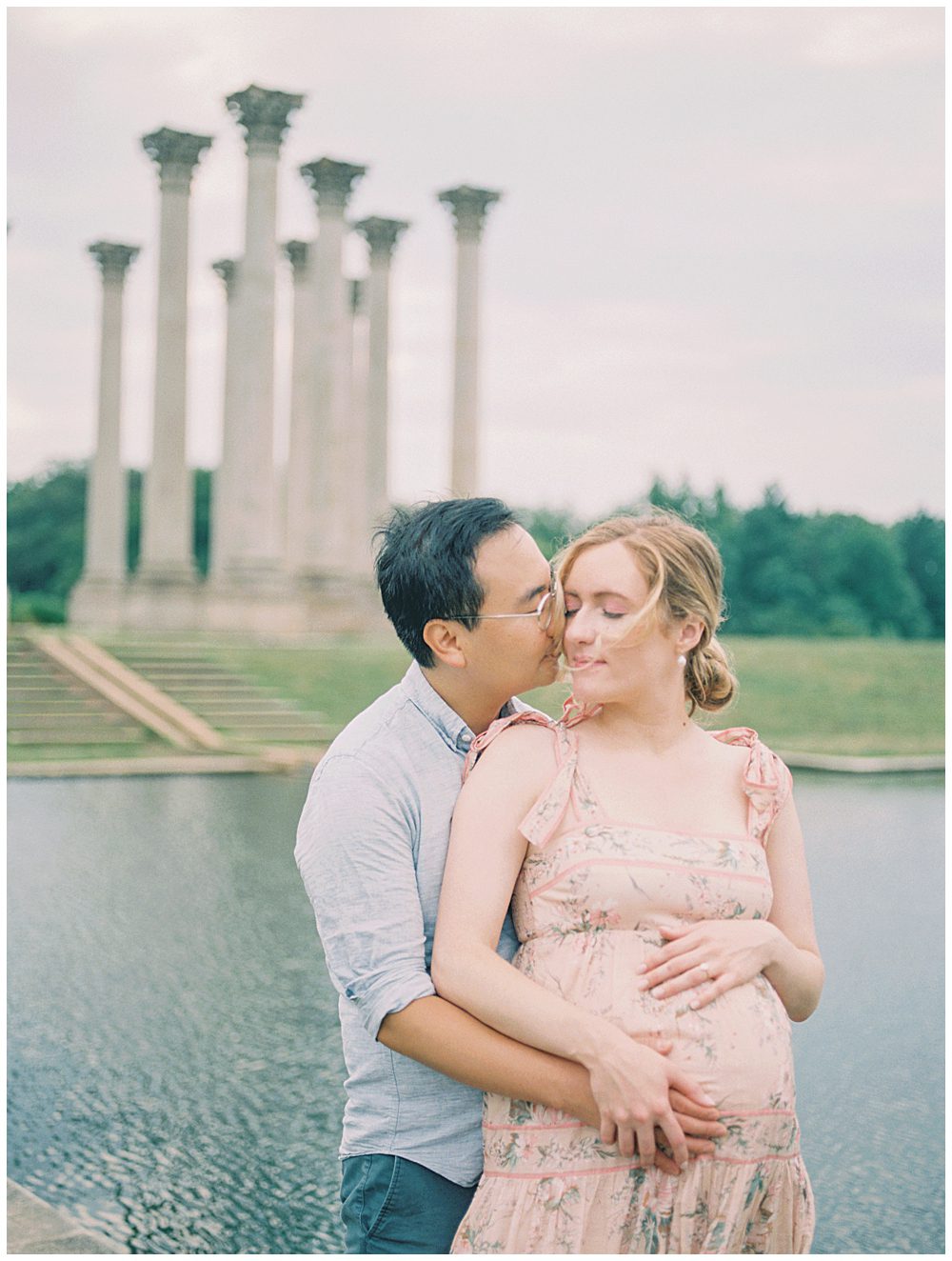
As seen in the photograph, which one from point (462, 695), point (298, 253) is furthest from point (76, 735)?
point (298, 253)

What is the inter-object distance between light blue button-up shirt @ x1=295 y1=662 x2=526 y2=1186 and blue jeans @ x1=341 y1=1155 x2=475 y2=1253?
0.14 ft

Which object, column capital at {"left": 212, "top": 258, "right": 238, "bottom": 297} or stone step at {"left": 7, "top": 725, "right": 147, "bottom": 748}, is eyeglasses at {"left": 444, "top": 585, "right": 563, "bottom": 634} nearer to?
stone step at {"left": 7, "top": 725, "right": 147, "bottom": 748}

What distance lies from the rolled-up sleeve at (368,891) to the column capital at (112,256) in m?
81.3

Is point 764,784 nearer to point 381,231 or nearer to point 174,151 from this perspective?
point 174,151

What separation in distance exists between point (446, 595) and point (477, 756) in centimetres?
53

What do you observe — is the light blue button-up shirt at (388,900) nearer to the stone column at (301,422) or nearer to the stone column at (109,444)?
the stone column at (301,422)

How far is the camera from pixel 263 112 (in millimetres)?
67062

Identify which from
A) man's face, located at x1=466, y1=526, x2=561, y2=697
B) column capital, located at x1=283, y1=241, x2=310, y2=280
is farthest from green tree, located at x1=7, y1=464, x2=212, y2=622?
man's face, located at x1=466, y1=526, x2=561, y2=697

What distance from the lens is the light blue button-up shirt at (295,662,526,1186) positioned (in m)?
4.55

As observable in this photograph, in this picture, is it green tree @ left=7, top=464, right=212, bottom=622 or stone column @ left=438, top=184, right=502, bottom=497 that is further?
green tree @ left=7, top=464, right=212, bottom=622

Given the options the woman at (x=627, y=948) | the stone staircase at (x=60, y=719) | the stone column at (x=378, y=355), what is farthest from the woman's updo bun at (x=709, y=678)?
the stone column at (x=378, y=355)

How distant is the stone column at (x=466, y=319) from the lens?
75.4m

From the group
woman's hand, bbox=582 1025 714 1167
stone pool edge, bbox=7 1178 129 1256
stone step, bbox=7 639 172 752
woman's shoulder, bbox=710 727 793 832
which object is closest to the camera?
woman's hand, bbox=582 1025 714 1167

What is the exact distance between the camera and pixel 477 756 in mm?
4816
